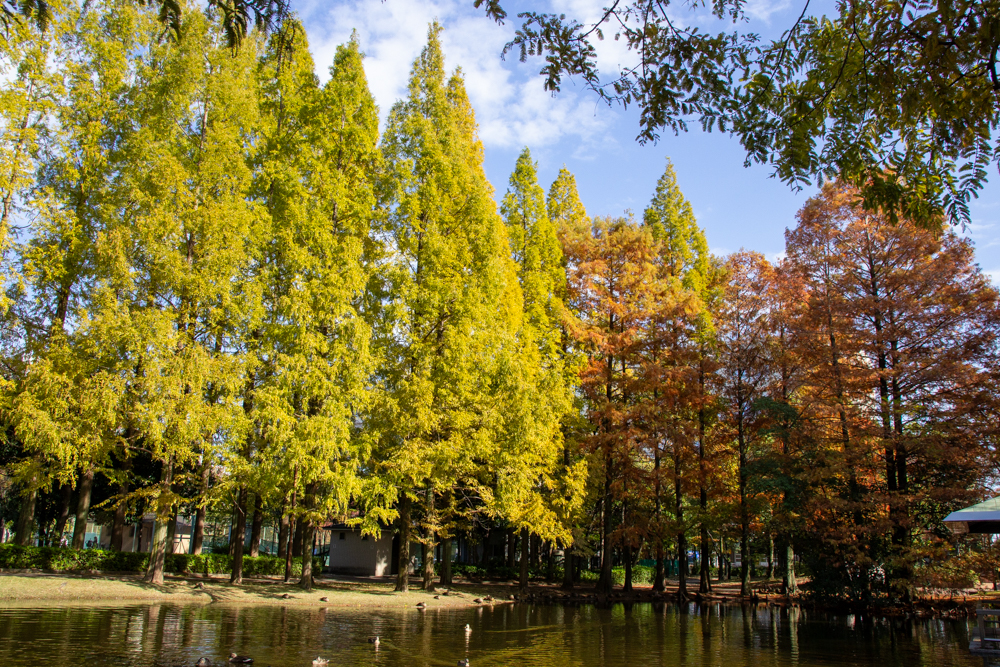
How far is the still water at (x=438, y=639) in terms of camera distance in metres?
8.97

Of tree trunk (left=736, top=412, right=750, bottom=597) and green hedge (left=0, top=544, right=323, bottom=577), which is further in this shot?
tree trunk (left=736, top=412, right=750, bottom=597)

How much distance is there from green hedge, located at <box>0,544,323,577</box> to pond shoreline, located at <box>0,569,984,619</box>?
2.14ft

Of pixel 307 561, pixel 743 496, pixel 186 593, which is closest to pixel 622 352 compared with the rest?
pixel 743 496

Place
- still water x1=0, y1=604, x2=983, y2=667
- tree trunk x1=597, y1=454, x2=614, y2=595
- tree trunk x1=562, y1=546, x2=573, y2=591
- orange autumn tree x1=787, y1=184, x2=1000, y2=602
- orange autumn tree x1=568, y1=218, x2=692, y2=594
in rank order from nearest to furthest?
still water x1=0, y1=604, x2=983, y2=667 → orange autumn tree x1=787, y1=184, x2=1000, y2=602 → orange autumn tree x1=568, y1=218, x2=692, y2=594 → tree trunk x1=597, y1=454, x2=614, y2=595 → tree trunk x1=562, y1=546, x2=573, y2=591

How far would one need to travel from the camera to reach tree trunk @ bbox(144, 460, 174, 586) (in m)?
16.7

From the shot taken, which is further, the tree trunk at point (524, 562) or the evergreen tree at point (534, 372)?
the tree trunk at point (524, 562)

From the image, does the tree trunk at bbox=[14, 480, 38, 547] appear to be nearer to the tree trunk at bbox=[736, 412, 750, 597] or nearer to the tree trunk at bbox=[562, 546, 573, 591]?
the tree trunk at bbox=[562, 546, 573, 591]

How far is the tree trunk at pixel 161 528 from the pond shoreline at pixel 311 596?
1.16ft

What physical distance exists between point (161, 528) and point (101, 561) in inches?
155

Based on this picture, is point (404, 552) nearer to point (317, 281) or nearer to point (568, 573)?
point (317, 281)

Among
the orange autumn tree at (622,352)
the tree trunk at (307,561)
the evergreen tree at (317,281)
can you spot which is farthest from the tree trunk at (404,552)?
the orange autumn tree at (622,352)

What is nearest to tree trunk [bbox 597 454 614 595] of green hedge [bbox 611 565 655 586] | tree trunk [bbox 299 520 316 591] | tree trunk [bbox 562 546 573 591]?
tree trunk [bbox 562 546 573 591]

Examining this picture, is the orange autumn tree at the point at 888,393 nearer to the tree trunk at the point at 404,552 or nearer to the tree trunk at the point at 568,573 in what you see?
the tree trunk at the point at 568,573

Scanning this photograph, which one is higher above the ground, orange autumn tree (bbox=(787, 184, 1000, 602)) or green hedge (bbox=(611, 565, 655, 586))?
orange autumn tree (bbox=(787, 184, 1000, 602))
